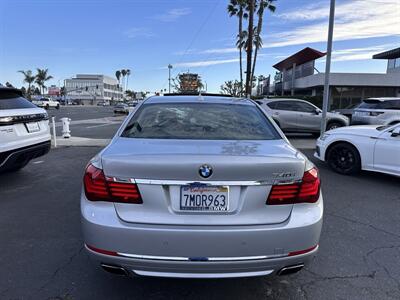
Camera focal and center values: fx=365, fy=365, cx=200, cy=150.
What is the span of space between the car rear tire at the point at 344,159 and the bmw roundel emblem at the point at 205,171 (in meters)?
5.75

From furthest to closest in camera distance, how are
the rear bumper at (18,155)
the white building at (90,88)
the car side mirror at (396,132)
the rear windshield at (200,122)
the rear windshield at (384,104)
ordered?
1. the white building at (90,88)
2. the rear windshield at (384,104)
3. the car side mirror at (396,132)
4. the rear bumper at (18,155)
5. the rear windshield at (200,122)

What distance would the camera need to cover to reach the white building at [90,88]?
138125 millimetres

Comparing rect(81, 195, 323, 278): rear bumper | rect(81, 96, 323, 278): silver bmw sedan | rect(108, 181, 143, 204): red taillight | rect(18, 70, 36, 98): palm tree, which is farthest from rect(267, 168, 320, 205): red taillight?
rect(18, 70, 36, 98): palm tree

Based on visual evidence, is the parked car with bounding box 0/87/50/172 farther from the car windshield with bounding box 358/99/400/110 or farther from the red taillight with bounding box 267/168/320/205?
the car windshield with bounding box 358/99/400/110

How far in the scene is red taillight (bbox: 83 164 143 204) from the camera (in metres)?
2.51

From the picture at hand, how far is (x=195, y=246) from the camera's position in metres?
2.44

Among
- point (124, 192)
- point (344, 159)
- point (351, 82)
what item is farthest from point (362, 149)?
point (351, 82)

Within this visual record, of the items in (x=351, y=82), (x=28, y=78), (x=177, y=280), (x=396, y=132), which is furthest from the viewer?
(x=28, y=78)

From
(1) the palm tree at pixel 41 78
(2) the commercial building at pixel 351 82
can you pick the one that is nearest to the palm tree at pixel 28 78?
(1) the palm tree at pixel 41 78

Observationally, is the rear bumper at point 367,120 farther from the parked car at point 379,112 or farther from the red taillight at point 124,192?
the red taillight at point 124,192

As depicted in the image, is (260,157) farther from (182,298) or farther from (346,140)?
(346,140)

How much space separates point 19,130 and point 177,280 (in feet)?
13.6

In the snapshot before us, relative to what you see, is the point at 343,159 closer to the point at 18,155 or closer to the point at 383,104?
the point at 18,155

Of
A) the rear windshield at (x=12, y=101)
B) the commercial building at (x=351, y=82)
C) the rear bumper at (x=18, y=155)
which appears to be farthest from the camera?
the commercial building at (x=351, y=82)
